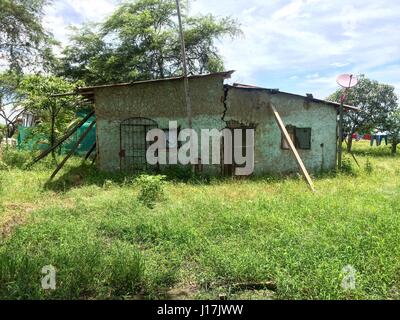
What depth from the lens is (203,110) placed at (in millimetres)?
10719

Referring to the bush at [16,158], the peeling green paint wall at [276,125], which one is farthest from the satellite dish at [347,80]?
the bush at [16,158]

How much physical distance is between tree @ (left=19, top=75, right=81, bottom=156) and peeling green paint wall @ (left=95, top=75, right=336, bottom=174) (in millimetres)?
3147

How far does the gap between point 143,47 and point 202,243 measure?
59.7 feet

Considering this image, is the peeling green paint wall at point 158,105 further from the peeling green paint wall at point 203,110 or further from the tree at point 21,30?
the tree at point 21,30

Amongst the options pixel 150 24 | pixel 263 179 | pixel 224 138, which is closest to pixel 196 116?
pixel 224 138

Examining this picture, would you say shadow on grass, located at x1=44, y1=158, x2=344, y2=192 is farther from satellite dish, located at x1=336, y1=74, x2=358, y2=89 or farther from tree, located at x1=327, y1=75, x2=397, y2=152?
tree, located at x1=327, y1=75, x2=397, y2=152

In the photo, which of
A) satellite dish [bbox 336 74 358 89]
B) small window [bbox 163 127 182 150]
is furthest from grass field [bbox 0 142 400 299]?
satellite dish [bbox 336 74 358 89]

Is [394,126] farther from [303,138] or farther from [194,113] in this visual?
[194,113]

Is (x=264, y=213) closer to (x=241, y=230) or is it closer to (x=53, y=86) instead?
(x=241, y=230)

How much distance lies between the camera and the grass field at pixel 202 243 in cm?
368

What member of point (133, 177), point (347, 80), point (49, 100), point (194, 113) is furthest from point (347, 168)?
point (49, 100)

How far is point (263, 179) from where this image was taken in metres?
10.1
